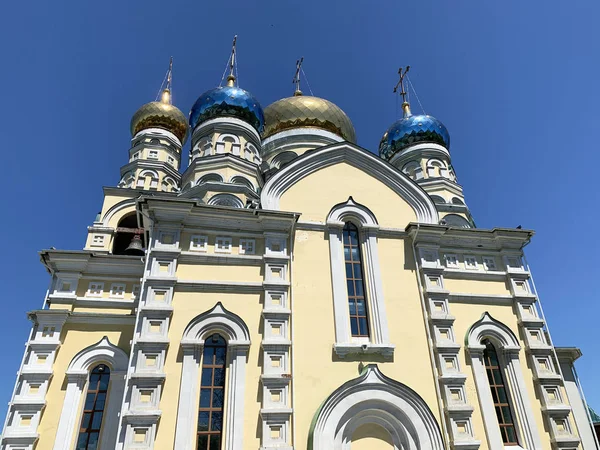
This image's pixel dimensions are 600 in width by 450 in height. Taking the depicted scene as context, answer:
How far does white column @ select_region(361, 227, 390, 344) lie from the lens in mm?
8531

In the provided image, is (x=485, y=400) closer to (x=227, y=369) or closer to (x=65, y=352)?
(x=227, y=369)

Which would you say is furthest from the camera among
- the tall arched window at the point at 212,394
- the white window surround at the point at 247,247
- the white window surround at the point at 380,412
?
the white window surround at the point at 247,247

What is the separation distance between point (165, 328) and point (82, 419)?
256 cm

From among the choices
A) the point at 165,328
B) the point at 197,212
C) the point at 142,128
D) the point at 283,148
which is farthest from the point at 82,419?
the point at 142,128

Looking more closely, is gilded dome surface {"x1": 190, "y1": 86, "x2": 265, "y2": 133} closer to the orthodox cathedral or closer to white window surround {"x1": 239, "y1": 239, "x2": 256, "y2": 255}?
the orthodox cathedral

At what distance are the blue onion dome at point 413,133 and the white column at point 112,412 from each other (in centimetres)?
1353

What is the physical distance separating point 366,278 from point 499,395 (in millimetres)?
3430

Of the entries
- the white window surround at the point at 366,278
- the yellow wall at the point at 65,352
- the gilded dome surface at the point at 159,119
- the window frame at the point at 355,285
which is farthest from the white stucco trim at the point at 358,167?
the gilded dome surface at the point at 159,119

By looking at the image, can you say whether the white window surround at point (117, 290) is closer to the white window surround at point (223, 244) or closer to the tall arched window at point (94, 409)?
the tall arched window at point (94, 409)

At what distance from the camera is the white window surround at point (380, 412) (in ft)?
24.8

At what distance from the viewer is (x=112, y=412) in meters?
8.15

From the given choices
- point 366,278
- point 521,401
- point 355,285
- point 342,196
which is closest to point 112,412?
point 355,285

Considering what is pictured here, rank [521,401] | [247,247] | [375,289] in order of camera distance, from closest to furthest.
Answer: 1. [521,401]
2. [247,247]
3. [375,289]

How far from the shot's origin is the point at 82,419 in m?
8.10
